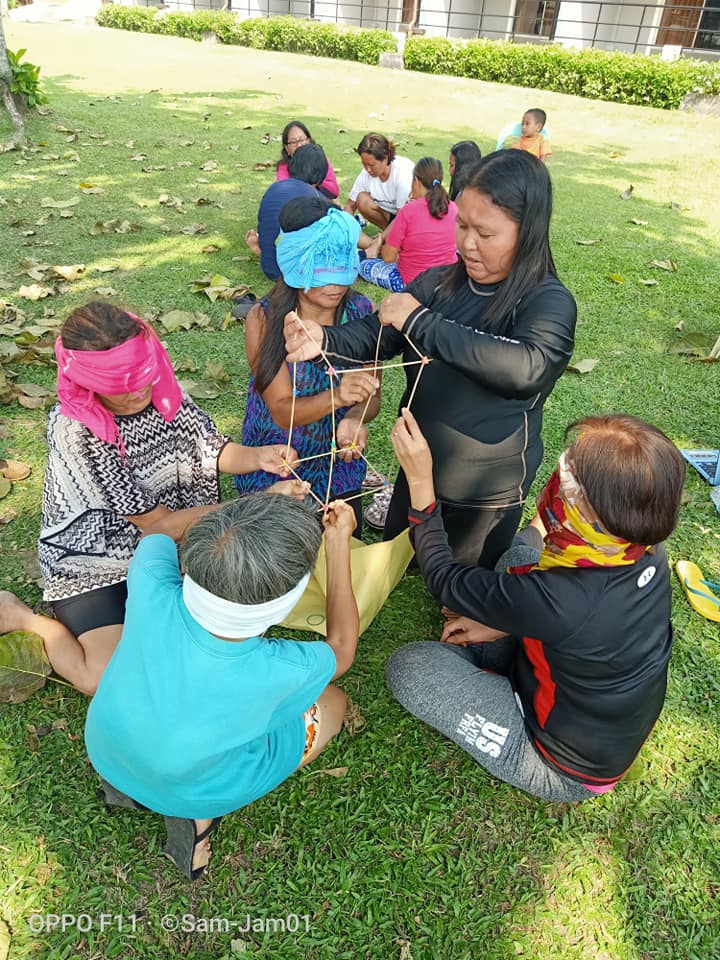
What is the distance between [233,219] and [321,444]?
16.7 feet

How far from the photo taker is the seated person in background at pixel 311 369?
7.61 feet

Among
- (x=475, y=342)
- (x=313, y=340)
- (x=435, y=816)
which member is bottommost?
(x=435, y=816)

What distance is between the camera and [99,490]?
8.02ft

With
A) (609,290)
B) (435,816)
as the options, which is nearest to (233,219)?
(609,290)

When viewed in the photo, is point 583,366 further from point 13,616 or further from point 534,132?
point 534,132

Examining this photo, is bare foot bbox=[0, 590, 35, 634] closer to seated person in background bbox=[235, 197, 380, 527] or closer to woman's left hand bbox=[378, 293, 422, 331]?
seated person in background bbox=[235, 197, 380, 527]

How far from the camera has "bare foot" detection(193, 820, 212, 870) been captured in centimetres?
192

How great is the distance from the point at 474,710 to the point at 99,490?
62.1 inches

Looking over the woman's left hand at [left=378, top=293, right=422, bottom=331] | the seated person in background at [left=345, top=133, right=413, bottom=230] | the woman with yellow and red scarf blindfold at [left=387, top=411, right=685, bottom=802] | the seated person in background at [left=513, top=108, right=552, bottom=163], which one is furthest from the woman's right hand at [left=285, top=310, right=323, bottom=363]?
the seated person in background at [left=513, top=108, right=552, bottom=163]

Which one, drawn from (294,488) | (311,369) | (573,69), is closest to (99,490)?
(294,488)

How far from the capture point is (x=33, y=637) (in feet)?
7.97

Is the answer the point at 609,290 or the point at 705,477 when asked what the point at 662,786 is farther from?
the point at 609,290

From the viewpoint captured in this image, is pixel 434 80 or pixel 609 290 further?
pixel 434 80

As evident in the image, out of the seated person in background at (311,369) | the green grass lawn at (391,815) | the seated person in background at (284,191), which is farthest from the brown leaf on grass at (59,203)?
the seated person in background at (311,369)
